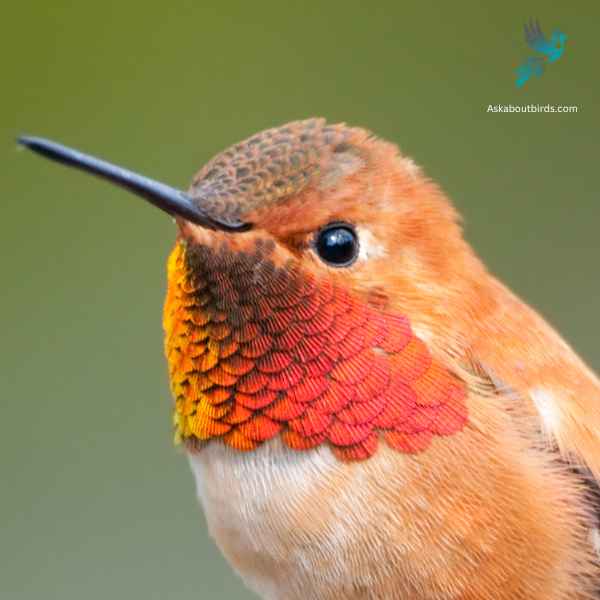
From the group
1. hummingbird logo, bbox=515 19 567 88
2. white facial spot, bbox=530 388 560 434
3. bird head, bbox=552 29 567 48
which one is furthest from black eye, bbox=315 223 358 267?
bird head, bbox=552 29 567 48

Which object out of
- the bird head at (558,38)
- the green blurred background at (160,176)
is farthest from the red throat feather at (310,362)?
the bird head at (558,38)

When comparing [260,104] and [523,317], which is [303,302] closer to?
[523,317]

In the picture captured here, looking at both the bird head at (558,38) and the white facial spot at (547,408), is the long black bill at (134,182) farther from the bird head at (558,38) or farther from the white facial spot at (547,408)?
the bird head at (558,38)

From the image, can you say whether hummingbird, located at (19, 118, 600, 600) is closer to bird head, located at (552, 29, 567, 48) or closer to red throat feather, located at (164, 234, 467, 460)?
red throat feather, located at (164, 234, 467, 460)

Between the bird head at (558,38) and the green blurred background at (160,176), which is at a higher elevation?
the bird head at (558,38)

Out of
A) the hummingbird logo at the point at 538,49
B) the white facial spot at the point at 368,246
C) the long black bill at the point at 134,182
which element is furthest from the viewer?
the hummingbird logo at the point at 538,49

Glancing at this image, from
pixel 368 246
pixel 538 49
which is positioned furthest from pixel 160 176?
pixel 368 246

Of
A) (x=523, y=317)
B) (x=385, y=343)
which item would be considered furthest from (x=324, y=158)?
(x=523, y=317)
